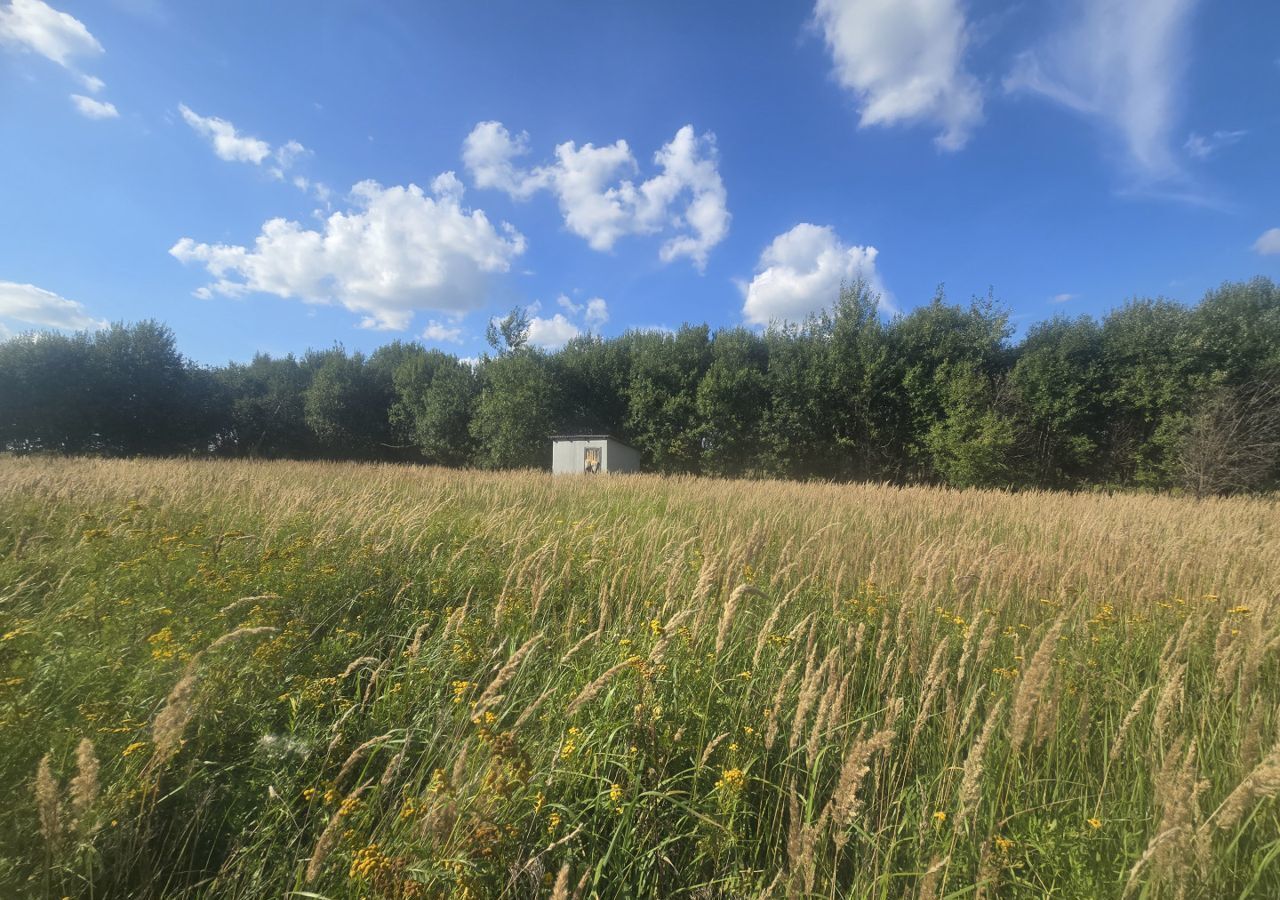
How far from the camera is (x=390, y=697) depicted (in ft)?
6.38

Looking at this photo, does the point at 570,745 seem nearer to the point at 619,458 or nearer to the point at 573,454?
the point at 619,458

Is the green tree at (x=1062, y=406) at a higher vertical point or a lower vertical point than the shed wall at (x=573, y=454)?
higher

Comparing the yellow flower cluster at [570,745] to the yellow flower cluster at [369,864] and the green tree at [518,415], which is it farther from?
the green tree at [518,415]

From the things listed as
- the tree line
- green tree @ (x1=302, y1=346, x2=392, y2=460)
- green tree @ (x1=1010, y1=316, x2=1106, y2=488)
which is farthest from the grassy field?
green tree @ (x1=302, y1=346, x2=392, y2=460)

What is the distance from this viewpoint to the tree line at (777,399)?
16.5 meters

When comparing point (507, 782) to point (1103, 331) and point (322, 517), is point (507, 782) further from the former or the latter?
point (1103, 331)

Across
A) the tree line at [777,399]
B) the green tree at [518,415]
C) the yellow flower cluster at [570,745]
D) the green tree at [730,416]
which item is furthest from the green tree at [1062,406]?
the yellow flower cluster at [570,745]

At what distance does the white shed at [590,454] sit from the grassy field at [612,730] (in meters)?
14.3

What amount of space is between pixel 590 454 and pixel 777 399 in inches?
372

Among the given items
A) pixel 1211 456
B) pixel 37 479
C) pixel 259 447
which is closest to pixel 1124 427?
pixel 1211 456

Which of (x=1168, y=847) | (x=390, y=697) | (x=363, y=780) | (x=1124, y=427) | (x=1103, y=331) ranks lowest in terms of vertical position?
(x=363, y=780)

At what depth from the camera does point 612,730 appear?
1.71 meters

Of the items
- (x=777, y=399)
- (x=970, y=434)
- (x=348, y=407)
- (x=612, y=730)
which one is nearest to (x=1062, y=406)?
(x=970, y=434)

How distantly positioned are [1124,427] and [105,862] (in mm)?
25844
